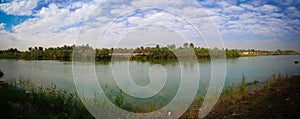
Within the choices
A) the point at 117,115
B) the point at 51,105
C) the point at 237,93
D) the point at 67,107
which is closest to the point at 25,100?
the point at 51,105

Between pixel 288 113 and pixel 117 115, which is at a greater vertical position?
pixel 288 113

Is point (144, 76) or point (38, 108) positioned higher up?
point (38, 108)

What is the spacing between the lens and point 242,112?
4.80 meters

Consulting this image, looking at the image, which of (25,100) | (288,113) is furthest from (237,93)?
(25,100)

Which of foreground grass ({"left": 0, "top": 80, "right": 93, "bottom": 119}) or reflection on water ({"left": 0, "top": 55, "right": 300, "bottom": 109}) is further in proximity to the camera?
reflection on water ({"left": 0, "top": 55, "right": 300, "bottom": 109})

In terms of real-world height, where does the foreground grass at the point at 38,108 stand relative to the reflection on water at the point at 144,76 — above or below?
above

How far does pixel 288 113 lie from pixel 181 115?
8.09 feet

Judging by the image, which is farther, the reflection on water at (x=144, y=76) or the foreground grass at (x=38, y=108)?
the reflection on water at (x=144, y=76)

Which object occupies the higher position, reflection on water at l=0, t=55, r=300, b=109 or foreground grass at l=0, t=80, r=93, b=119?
foreground grass at l=0, t=80, r=93, b=119

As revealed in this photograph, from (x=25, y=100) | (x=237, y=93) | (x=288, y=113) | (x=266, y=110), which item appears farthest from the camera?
(x=237, y=93)

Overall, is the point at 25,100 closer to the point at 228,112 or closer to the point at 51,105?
the point at 51,105

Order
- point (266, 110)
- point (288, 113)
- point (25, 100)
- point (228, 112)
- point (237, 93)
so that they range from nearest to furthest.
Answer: point (288, 113)
point (266, 110)
point (228, 112)
point (25, 100)
point (237, 93)

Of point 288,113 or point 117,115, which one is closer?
point 288,113

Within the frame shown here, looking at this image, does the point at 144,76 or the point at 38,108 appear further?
the point at 144,76
